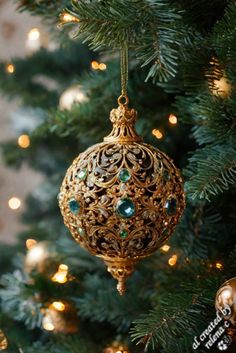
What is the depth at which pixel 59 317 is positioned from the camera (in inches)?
34.4

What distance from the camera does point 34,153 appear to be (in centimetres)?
117

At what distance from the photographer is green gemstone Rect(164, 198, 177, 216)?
572mm

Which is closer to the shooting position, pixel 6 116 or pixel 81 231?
pixel 81 231

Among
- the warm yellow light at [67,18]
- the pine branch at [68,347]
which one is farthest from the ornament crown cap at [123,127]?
the pine branch at [68,347]

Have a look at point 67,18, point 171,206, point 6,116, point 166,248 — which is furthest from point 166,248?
point 6,116

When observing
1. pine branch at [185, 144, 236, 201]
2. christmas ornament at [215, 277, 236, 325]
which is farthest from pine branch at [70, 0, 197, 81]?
christmas ornament at [215, 277, 236, 325]

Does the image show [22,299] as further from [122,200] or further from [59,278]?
[122,200]

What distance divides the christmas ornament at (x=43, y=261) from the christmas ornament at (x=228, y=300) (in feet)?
1.33

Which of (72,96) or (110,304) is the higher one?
(72,96)

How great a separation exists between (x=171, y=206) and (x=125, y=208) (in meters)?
0.05

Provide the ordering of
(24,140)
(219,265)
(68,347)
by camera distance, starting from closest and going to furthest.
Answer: (219,265) < (68,347) < (24,140)

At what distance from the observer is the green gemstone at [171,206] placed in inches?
22.5

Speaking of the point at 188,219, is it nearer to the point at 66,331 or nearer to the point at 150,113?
the point at 150,113

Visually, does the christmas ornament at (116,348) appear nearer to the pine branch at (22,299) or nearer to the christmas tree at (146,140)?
the christmas tree at (146,140)
